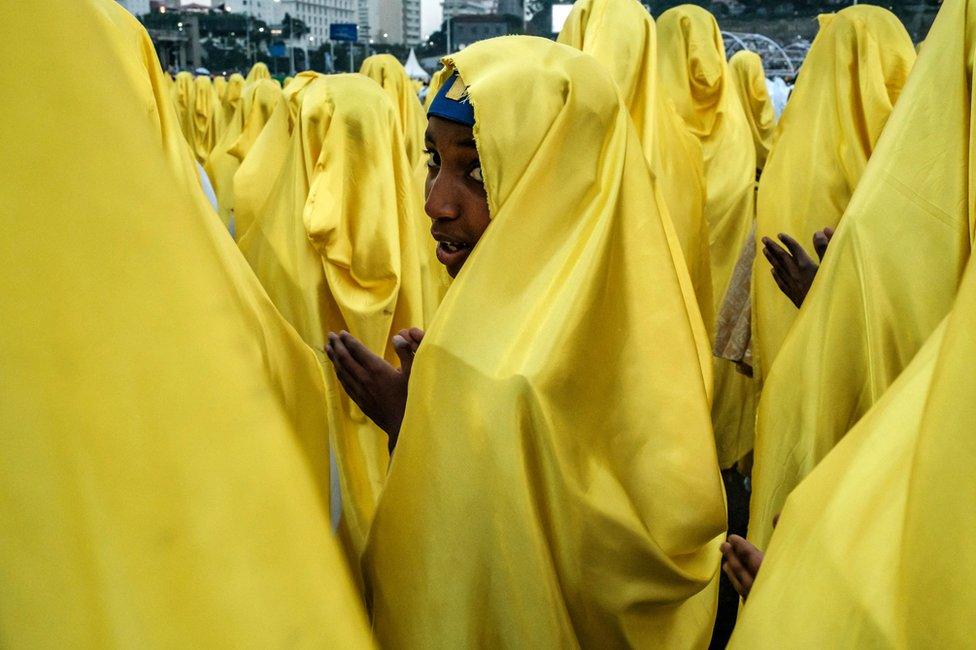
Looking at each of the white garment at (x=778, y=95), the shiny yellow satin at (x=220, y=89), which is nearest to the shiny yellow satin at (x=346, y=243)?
the white garment at (x=778, y=95)

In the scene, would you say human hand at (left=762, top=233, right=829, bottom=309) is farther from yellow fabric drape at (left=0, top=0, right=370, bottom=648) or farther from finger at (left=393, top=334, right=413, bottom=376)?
yellow fabric drape at (left=0, top=0, right=370, bottom=648)

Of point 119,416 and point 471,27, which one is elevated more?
point 119,416

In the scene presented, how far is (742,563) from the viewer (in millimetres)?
1290

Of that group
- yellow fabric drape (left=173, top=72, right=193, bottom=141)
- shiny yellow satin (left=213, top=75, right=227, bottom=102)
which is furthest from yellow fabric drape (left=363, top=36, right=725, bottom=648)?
shiny yellow satin (left=213, top=75, right=227, bottom=102)

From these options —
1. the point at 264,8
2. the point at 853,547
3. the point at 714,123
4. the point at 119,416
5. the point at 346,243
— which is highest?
the point at 119,416

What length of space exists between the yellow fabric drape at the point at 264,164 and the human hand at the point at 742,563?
11.3 feet

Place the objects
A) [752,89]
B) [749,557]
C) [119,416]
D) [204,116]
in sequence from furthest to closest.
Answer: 1. [204,116]
2. [752,89]
3. [749,557]
4. [119,416]

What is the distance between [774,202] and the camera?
392cm

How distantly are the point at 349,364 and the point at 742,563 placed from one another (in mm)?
854

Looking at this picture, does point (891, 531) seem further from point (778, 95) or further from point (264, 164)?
point (778, 95)

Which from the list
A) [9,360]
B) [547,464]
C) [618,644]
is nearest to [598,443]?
[547,464]

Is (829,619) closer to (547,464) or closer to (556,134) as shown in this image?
(547,464)

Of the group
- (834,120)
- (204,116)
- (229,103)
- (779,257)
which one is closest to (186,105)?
(204,116)

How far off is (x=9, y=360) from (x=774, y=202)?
373 centimetres
